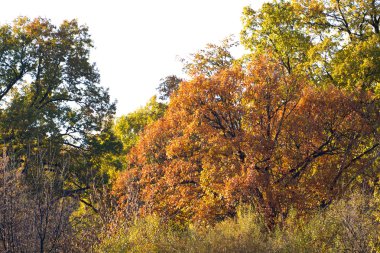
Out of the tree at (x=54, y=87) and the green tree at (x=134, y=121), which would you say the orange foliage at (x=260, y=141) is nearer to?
the tree at (x=54, y=87)

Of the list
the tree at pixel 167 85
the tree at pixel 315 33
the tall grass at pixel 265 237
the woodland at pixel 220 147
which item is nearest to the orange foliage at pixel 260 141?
the woodland at pixel 220 147

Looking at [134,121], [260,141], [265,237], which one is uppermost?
[134,121]

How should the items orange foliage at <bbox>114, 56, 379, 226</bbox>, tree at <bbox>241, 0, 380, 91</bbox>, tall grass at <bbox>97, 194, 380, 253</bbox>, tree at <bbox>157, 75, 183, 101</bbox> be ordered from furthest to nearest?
tree at <bbox>157, 75, 183, 101</bbox> → tree at <bbox>241, 0, 380, 91</bbox> → orange foliage at <bbox>114, 56, 379, 226</bbox> → tall grass at <bbox>97, 194, 380, 253</bbox>

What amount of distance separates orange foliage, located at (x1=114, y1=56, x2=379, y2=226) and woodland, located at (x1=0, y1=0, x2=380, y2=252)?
0.15 ft

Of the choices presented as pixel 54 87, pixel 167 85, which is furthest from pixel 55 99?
pixel 167 85

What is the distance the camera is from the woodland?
11.9 meters

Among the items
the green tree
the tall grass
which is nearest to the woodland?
the tall grass

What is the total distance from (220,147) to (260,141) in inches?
48.7

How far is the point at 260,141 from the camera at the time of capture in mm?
15820

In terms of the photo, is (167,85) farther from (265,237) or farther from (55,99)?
(265,237)

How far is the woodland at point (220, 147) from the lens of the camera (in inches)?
469

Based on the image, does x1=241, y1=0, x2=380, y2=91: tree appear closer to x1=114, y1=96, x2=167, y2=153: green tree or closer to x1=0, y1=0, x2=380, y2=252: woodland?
x1=0, y1=0, x2=380, y2=252: woodland

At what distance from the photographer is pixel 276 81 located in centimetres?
1702

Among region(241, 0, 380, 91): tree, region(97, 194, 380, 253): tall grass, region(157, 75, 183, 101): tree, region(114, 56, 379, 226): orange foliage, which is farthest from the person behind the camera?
region(157, 75, 183, 101): tree
